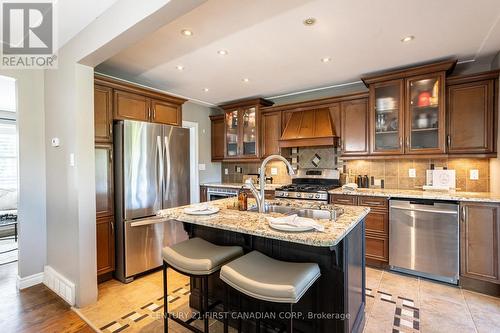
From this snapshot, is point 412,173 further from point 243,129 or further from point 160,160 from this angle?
point 160,160

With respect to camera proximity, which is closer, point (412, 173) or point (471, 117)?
point (471, 117)

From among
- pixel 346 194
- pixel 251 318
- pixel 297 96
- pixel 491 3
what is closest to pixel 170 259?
pixel 251 318

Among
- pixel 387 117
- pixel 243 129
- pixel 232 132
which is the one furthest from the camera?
pixel 232 132

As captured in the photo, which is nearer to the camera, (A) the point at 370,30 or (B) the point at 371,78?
(A) the point at 370,30

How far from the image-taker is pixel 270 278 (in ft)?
4.53

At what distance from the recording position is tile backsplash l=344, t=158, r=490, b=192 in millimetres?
3025

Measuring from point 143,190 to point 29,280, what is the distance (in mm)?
1498

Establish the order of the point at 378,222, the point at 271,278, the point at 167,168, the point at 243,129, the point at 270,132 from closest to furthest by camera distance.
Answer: the point at 271,278 → the point at 378,222 → the point at 167,168 → the point at 270,132 → the point at 243,129

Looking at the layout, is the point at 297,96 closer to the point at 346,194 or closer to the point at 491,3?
the point at 346,194

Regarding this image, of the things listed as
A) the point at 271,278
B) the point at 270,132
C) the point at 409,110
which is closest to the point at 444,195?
the point at 409,110

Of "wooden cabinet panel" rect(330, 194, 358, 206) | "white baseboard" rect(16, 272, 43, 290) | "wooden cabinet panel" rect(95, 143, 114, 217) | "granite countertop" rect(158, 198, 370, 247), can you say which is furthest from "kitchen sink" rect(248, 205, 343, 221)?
"white baseboard" rect(16, 272, 43, 290)

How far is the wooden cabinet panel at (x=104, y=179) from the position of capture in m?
2.71

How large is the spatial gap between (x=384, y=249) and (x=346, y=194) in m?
0.78

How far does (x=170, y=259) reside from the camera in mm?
1751
